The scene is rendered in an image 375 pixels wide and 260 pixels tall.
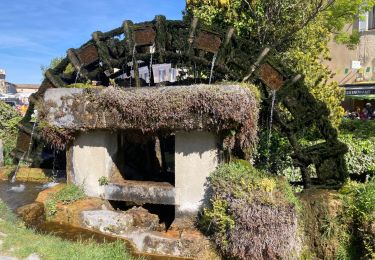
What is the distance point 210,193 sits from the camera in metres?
6.10

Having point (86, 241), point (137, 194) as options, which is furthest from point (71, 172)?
point (86, 241)

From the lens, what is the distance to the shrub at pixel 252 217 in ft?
16.5

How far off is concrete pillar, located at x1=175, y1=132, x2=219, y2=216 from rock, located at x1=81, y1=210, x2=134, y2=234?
0.98 meters

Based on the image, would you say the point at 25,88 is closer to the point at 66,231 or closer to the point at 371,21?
the point at 371,21

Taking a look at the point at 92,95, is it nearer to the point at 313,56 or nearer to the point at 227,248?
the point at 227,248

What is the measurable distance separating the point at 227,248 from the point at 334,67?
2039cm

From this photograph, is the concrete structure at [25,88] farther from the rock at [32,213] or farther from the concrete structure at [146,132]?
the rock at [32,213]

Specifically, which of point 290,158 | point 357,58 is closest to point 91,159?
point 290,158

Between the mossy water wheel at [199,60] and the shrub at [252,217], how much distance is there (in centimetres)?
216

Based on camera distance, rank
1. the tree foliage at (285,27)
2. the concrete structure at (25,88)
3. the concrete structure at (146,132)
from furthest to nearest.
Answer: the concrete structure at (25,88), the tree foliage at (285,27), the concrete structure at (146,132)

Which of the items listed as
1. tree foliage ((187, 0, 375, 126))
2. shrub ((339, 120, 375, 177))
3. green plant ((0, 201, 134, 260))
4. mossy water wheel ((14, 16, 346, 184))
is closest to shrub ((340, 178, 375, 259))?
mossy water wheel ((14, 16, 346, 184))

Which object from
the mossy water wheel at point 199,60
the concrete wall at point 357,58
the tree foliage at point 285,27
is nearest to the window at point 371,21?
the concrete wall at point 357,58

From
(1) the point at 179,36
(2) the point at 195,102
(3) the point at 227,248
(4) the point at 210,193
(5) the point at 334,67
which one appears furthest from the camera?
(5) the point at 334,67

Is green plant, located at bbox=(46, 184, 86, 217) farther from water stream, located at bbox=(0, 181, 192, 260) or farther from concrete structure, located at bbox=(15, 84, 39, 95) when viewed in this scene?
concrete structure, located at bbox=(15, 84, 39, 95)
